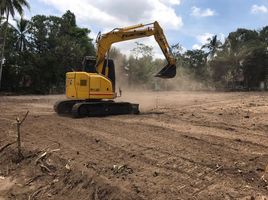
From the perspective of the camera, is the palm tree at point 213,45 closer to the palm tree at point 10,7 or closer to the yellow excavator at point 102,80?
the palm tree at point 10,7

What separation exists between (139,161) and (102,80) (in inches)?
338

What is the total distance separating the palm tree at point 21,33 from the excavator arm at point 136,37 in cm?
3266

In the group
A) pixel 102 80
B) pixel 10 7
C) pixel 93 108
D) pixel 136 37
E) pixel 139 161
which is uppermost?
pixel 10 7

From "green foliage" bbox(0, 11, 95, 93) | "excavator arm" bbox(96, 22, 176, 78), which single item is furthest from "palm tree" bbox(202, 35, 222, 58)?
"excavator arm" bbox(96, 22, 176, 78)

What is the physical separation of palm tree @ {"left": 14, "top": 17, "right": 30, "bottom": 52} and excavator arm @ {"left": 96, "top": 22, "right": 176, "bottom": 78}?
107 ft

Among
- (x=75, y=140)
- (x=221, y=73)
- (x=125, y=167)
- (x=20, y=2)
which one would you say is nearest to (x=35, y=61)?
(x=20, y=2)

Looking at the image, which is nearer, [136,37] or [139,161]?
[139,161]

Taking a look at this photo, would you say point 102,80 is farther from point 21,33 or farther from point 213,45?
point 213,45

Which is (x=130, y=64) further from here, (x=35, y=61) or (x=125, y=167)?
(x=125, y=167)

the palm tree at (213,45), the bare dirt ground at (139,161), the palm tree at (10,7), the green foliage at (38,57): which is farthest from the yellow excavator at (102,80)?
the palm tree at (213,45)

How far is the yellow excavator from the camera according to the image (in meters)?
16.5

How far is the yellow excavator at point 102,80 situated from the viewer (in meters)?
16.5

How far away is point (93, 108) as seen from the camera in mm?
16516

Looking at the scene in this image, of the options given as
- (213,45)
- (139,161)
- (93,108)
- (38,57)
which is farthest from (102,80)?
(213,45)
